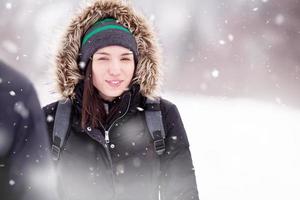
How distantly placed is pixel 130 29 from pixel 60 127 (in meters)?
0.82

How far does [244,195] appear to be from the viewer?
5672 mm

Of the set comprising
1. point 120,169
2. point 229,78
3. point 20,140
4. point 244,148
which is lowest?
point 244,148

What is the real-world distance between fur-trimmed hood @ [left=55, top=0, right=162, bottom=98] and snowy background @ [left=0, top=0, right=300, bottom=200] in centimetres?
285

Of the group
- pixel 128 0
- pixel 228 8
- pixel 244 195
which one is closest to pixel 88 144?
pixel 128 0

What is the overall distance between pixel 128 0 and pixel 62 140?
109 cm

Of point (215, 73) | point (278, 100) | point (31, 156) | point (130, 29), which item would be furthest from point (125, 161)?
point (215, 73)

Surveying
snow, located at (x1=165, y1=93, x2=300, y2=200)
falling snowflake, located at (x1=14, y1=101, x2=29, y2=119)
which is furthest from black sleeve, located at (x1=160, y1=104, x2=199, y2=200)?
snow, located at (x1=165, y1=93, x2=300, y2=200)

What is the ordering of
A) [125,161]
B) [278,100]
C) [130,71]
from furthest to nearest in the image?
1. [278,100]
2. [130,71]
3. [125,161]

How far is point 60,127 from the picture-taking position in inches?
109

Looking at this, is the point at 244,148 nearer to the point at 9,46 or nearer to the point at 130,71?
the point at 130,71

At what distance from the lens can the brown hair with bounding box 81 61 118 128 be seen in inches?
112

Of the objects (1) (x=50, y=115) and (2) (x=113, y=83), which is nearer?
(1) (x=50, y=115)

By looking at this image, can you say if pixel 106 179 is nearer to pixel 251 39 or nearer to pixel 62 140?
pixel 62 140

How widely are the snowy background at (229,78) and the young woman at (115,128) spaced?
2810 millimetres
